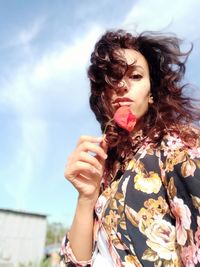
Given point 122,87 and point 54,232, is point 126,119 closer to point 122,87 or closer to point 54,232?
point 122,87

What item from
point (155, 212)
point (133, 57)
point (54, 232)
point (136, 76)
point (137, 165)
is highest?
point (54, 232)

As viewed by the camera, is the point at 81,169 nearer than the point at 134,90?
Yes

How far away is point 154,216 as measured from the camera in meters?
1.15

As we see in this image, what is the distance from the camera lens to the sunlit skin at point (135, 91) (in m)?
1.47

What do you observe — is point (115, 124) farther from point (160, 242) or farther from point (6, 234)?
point (6, 234)

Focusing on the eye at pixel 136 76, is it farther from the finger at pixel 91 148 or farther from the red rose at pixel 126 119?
the finger at pixel 91 148

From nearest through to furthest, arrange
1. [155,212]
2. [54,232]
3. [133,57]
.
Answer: [155,212], [133,57], [54,232]

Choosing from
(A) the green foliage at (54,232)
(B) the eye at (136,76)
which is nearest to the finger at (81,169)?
(B) the eye at (136,76)

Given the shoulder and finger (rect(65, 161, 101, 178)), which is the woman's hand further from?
the shoulder

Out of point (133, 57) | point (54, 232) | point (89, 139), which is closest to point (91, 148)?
point (89, 139)

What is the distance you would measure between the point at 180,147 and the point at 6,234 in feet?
47.9

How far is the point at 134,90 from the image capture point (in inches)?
58.5

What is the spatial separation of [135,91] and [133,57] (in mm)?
223

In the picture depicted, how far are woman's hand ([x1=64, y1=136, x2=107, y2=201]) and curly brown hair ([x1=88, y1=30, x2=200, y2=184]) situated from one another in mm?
142
